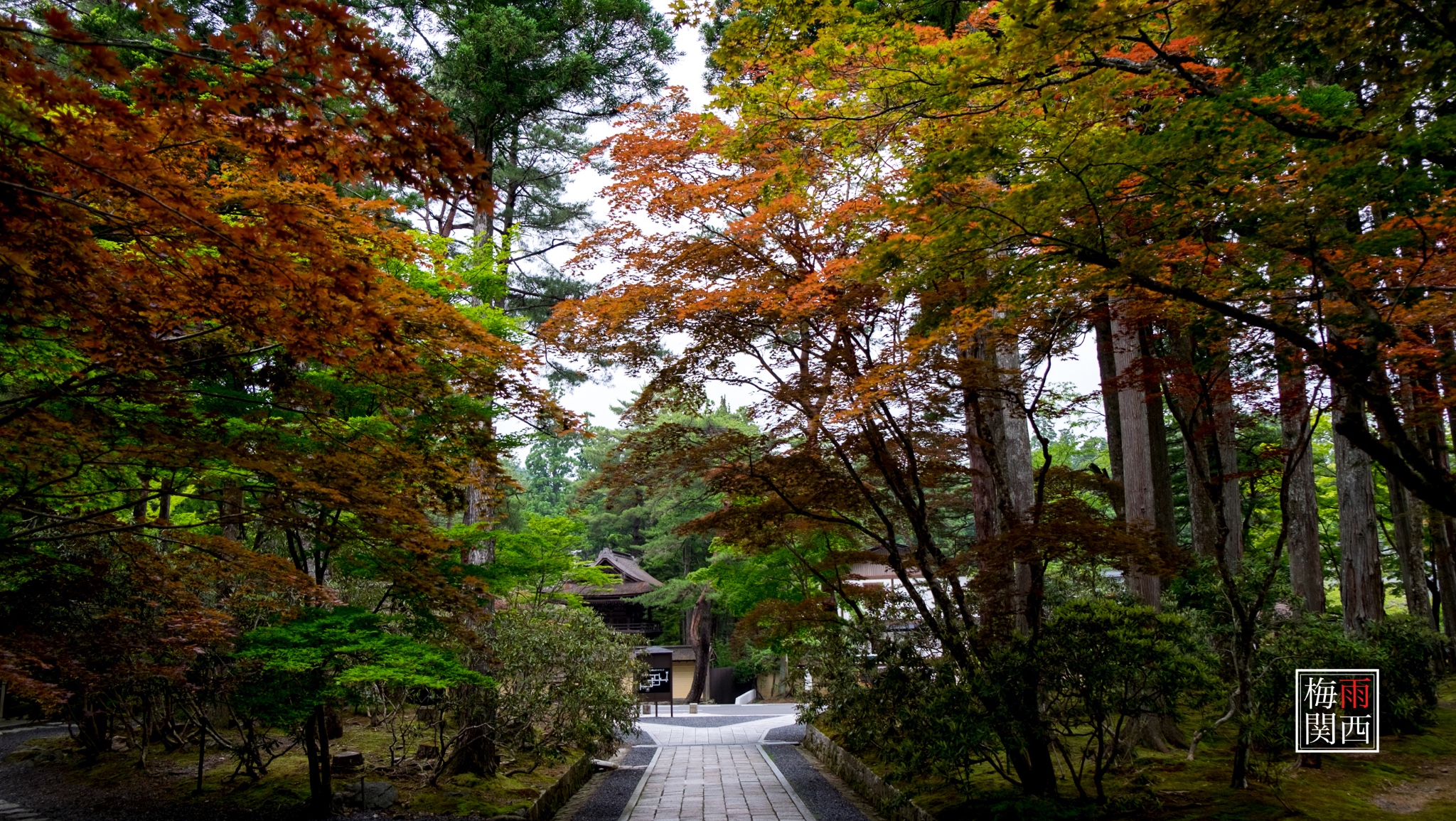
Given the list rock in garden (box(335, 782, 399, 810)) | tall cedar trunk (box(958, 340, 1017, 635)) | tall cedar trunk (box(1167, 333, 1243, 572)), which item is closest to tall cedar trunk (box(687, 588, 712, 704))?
tall cedar trunk (box(1167, 333, 1243, 572))

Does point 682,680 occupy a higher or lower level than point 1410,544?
lower

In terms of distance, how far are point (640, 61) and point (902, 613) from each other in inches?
339

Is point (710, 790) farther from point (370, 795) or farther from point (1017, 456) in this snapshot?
point (1017, 456)

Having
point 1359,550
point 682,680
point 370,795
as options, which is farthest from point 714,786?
point 682,680

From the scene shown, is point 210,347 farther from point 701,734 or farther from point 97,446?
point 701,734

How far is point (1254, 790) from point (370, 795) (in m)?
7.47

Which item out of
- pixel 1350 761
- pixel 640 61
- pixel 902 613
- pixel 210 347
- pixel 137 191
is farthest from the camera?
pixel 640 61

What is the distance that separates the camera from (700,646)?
28141 mm

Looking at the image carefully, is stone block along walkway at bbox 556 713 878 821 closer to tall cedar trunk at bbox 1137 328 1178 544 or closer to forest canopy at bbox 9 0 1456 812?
forest canopy at bbox 9 0 1456 812

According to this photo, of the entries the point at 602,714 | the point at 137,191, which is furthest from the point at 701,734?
the point at 137,191

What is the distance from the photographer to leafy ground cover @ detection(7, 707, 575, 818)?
775 cm

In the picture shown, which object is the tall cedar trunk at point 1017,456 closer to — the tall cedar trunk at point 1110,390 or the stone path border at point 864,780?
the tall cedar trunk at point 1110,390

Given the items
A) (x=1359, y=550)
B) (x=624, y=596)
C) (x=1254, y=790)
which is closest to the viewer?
(x=1254, y=790)

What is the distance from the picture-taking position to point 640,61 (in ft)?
39.2
